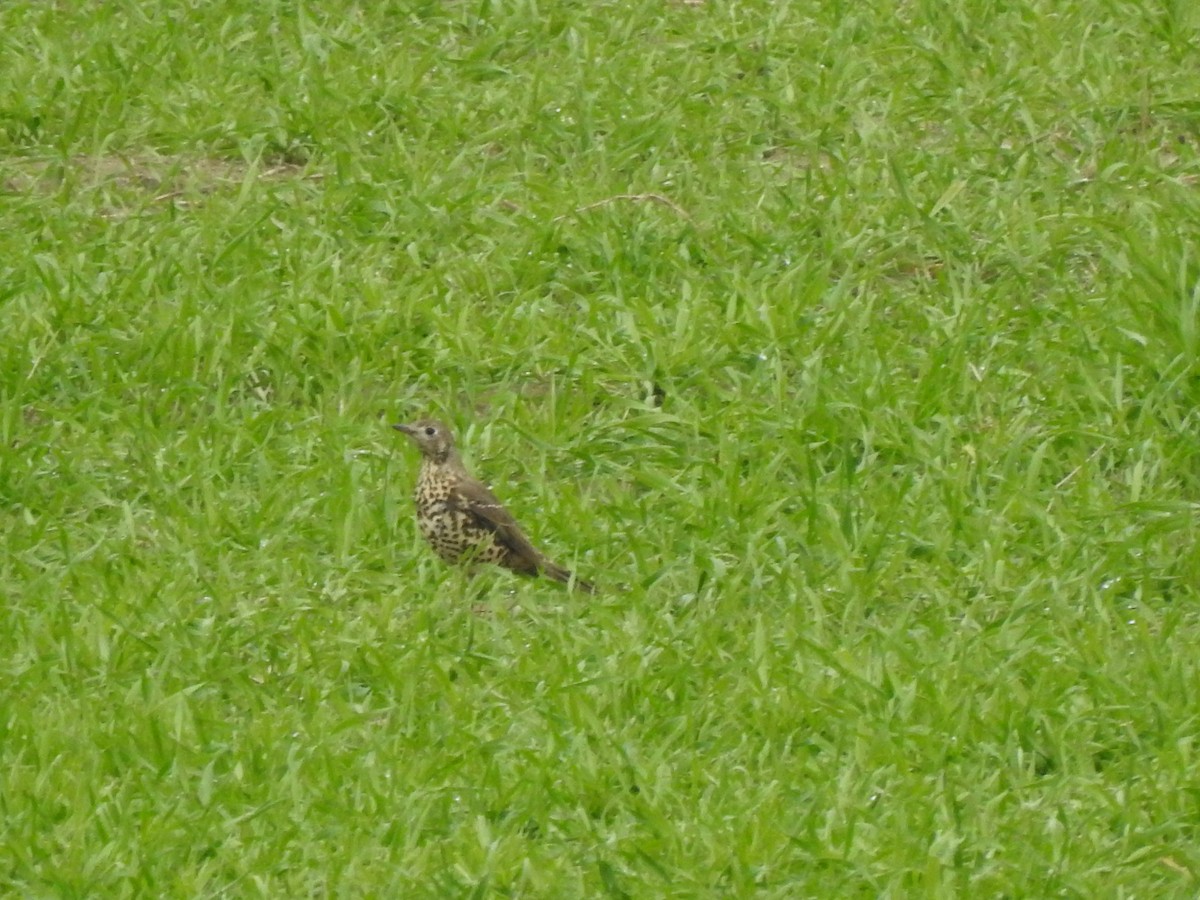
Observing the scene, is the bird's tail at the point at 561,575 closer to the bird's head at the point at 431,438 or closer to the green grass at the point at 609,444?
the green grass at the point at 609,444

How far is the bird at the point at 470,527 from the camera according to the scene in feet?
24.8

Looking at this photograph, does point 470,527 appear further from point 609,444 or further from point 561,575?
point 609,444

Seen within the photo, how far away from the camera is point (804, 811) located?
20.9ft

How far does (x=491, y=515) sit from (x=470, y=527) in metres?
0.08

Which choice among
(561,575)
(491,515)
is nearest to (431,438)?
(491,515)

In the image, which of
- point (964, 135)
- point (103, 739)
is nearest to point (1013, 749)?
point (103, 739)

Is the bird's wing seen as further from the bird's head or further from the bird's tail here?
Result: the bird's head

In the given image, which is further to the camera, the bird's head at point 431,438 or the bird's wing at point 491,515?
the bird's head at point 431,438

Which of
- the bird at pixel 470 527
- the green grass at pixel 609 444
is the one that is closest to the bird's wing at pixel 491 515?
the bird at pixel 470 527

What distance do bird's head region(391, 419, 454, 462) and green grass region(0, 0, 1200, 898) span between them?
0.24 meters

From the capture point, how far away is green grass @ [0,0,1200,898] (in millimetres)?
6328

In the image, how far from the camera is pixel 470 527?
298 inches

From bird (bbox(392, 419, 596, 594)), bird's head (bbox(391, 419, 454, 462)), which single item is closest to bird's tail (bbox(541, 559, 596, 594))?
bird (bbox(392, 419, 596, 594))

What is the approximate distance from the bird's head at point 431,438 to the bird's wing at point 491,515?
154 mm
